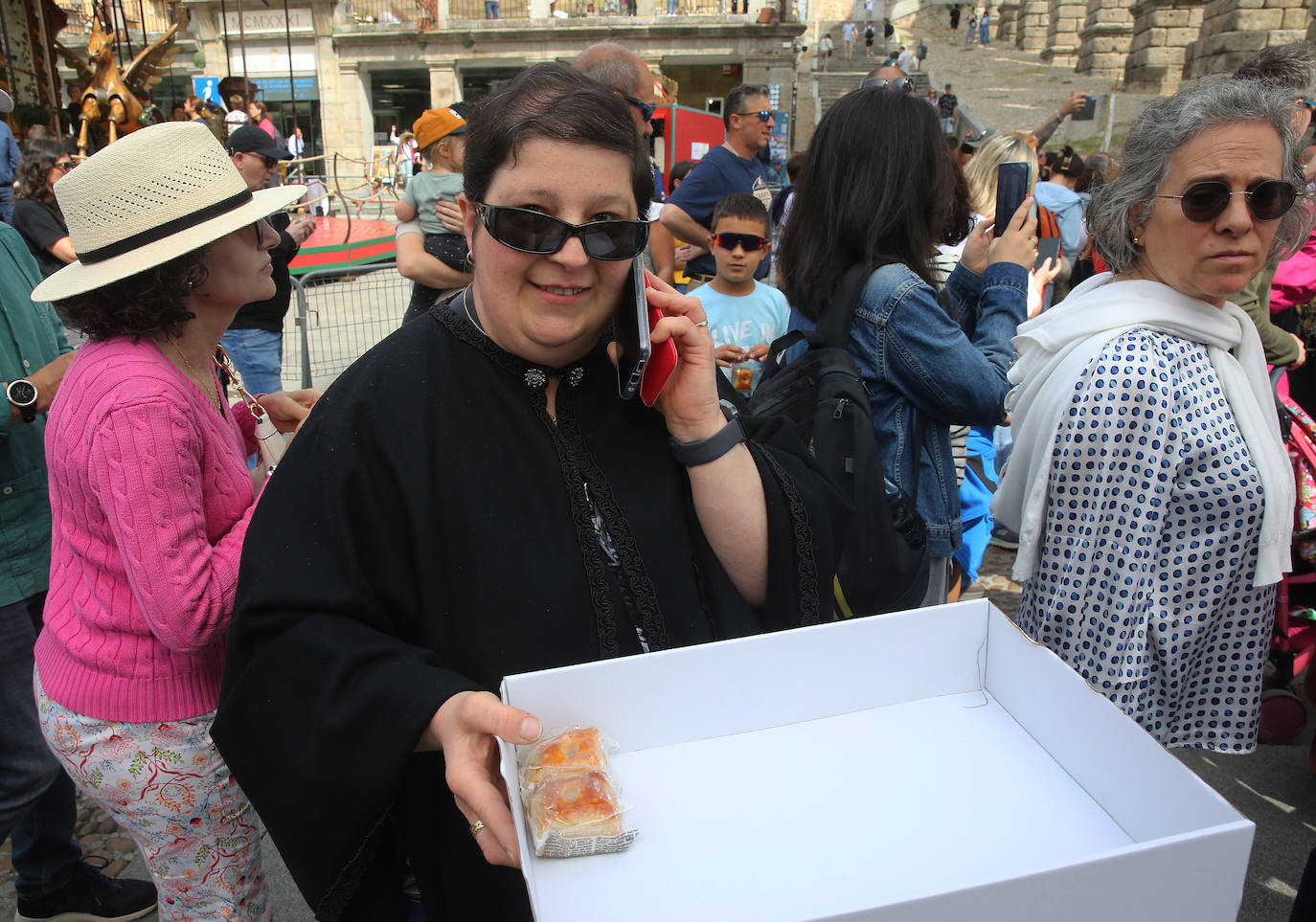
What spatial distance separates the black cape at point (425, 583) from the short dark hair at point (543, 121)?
0.89 ft

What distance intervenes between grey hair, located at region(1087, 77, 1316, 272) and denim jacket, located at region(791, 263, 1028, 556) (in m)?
0.43

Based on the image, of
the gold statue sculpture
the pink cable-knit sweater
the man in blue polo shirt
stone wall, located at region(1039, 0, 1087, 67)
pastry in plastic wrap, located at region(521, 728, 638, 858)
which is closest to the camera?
pastry in plastic wrap, located at region(521, 728, 638, 858)

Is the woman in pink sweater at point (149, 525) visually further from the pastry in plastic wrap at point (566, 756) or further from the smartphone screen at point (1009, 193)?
the smartphone screen at point (1009, 193)

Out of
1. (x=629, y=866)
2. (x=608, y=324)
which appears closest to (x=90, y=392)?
(x=608, y=324)

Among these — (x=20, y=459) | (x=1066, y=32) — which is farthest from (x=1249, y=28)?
(x=20, y=459)

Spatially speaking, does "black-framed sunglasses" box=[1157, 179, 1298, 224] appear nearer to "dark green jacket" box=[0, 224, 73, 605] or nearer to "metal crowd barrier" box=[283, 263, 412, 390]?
"dark green jacket" box=[0, 224, 73, 605]

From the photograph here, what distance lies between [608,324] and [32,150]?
5.51m

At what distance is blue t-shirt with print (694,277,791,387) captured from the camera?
4.13 meters

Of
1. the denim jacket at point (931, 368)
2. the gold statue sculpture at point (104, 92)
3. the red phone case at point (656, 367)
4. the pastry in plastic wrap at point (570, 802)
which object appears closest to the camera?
the pastry in plastic wrap at point (570, 802)

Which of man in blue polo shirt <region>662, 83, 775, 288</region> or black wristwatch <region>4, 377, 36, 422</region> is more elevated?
man in blue polo shirt <region>662, 83, 775, 288</region>

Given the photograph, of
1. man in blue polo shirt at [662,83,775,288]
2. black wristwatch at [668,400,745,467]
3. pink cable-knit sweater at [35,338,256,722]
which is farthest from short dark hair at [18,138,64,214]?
black wristwatch at [668,400,745,467]

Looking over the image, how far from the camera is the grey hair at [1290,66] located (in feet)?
13.4

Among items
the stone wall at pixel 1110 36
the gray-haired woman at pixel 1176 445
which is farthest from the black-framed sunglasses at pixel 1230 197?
the stone wall at pixel 1110 36

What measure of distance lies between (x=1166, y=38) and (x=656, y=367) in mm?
28293
